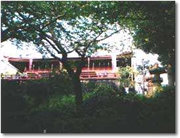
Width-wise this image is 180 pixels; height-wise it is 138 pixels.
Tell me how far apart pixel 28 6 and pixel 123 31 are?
4.35 meters

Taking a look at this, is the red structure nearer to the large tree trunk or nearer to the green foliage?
the large tree trunk

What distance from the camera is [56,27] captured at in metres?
10.7

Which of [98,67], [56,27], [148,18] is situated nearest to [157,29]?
[148,18]

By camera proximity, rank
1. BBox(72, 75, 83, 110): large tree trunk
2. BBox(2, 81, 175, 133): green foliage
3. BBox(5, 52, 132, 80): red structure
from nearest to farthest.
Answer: BBox(2, 81, 175, 133): green foliage → BBox(72, 75, 83, 110): large tree trunk → BBox(5, 52, 132, 80): red structure

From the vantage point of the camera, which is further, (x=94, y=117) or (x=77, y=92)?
(x=77, y=92)

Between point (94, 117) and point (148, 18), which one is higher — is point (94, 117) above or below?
below

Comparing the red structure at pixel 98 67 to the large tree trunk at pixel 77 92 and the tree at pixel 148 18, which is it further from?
the large tree trunk at pixel 77 92

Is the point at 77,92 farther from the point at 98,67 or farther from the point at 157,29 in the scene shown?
the point at 98,67

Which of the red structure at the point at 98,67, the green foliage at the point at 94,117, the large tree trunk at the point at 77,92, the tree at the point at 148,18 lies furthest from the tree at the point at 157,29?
the red structure at the point at 98,67

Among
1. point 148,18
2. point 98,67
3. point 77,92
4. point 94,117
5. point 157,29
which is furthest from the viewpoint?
point 98,67

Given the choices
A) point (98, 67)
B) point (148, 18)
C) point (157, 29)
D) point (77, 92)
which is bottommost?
point (77, 92)

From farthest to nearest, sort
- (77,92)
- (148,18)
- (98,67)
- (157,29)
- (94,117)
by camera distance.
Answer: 1. (98,67)
2. (77,92)
3. (157,29)
4. (148,18)
5. (94,117)

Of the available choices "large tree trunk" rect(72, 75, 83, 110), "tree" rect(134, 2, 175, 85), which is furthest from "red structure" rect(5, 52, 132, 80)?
"large tree trunk" rect(72, 75, 83, 110)

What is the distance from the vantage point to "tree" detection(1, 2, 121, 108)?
9.72m
